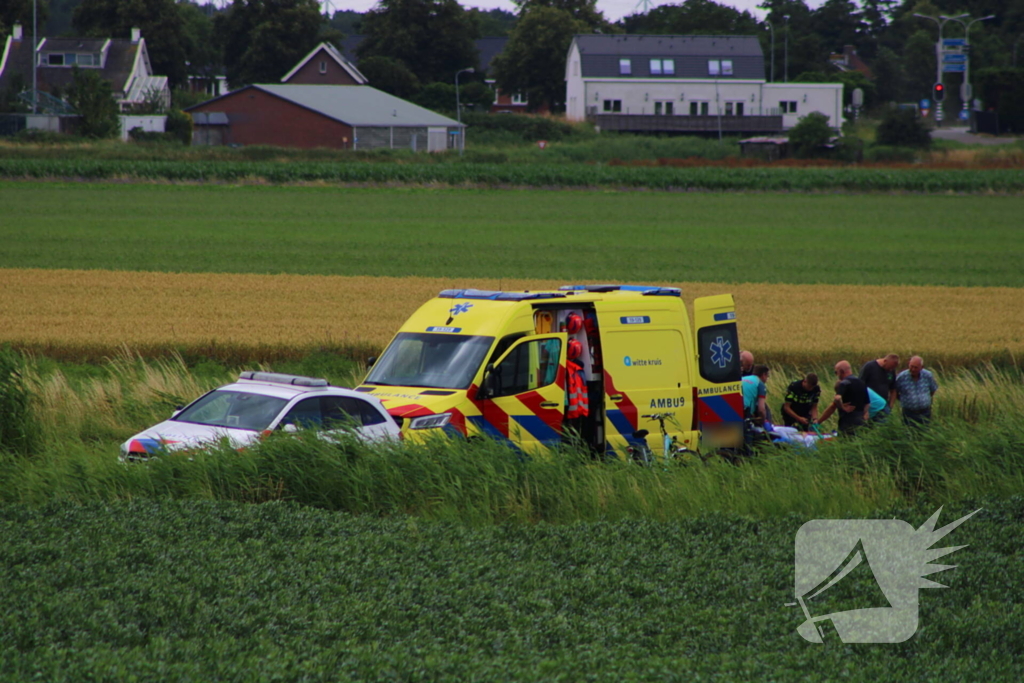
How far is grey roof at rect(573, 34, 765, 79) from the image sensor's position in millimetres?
107688

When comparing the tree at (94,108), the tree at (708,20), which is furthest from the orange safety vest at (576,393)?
the tree at (708,20)

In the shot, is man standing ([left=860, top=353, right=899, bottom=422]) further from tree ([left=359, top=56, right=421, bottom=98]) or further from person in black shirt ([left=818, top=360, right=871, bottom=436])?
tree ([left=359, top=56, right=421, bottom=98])

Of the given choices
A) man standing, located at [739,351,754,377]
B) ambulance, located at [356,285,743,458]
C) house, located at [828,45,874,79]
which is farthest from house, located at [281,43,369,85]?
ambulance, located at [356,285,743,458]

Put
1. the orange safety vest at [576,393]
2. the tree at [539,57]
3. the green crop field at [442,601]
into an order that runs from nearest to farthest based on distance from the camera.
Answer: the green crop field at [442,601], the orange safety vest at [576,393], the tree at [539,57]

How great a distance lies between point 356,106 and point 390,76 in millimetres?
23111

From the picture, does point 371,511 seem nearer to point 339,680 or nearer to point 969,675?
point 339,680

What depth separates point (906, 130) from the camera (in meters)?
89.2

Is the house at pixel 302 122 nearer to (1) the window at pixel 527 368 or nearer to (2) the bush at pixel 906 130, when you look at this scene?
(2) the bush at pixel 906 130

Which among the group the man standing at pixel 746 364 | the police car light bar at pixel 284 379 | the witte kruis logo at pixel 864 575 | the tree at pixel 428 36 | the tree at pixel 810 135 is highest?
the tree at pixel 428 36

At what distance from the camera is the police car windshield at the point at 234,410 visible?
1159cm

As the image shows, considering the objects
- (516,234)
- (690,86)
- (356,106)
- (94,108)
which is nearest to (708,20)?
(690,86)

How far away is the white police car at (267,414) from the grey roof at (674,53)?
9895 cm

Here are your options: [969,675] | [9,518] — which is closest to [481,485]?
[9,518]

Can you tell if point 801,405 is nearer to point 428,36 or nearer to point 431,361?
point 431,361
